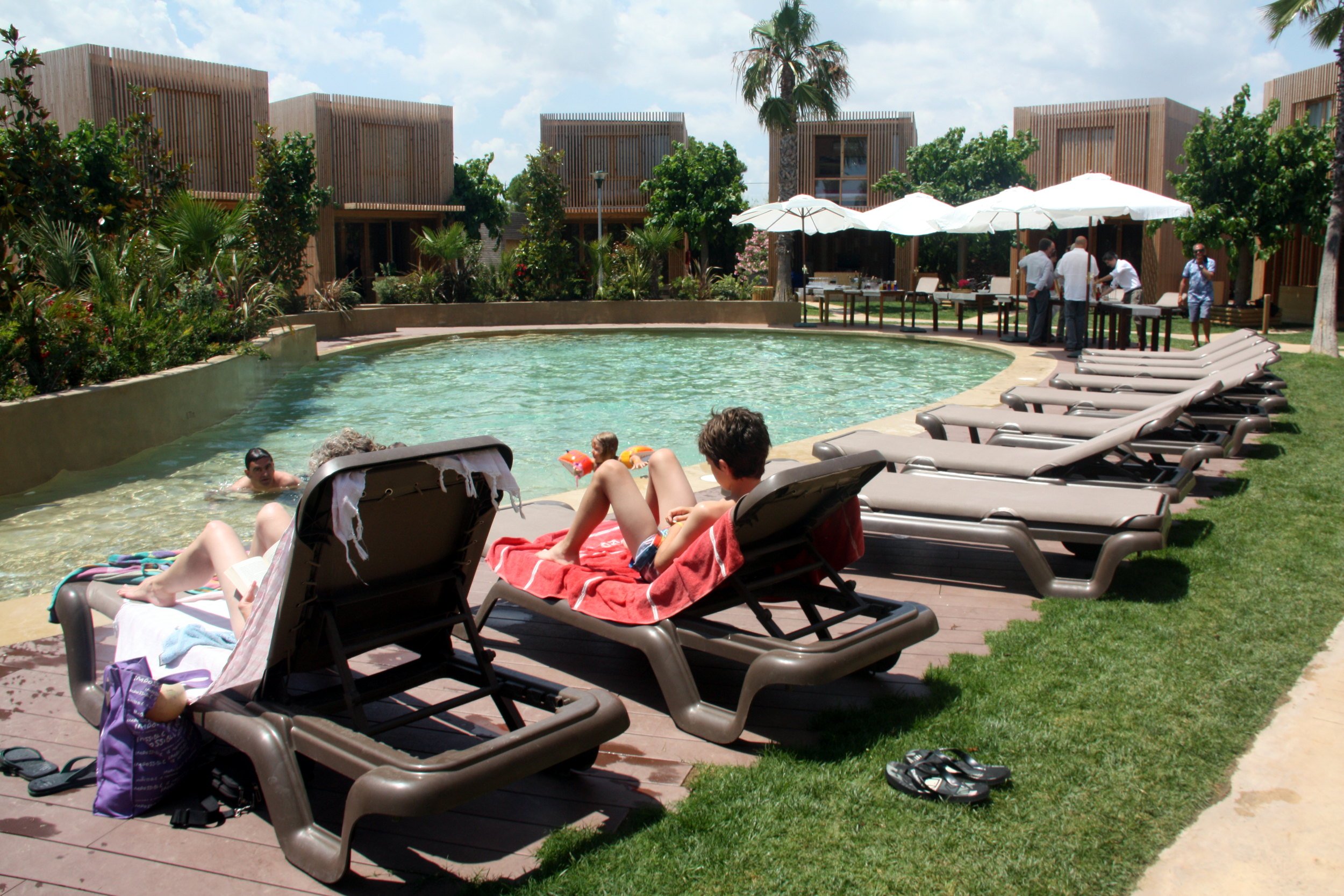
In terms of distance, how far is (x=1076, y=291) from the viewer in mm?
14750

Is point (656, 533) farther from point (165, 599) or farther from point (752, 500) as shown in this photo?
point (165, 599)

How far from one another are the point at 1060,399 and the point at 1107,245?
23796 millimetres

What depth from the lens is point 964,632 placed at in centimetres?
421

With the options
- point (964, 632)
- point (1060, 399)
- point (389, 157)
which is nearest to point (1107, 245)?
point (389, 157)

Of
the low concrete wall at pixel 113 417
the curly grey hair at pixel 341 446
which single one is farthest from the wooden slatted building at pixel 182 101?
the curly grey hair at pixel 341 446

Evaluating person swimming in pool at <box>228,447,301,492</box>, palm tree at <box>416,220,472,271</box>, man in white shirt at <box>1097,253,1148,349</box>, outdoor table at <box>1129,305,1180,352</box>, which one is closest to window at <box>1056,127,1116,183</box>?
man in white shirt at <box>1097,253,1148,349</box>

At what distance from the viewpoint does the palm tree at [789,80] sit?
80.5 ft

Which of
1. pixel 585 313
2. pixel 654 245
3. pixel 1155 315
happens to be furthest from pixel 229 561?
pixel 654 245

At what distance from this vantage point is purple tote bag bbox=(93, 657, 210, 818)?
2764mm

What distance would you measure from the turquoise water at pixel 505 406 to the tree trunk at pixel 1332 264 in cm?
430

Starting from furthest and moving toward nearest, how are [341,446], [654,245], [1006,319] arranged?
[654,245]
[1006,319]
[341,446]

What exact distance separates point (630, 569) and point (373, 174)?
27.1 metres

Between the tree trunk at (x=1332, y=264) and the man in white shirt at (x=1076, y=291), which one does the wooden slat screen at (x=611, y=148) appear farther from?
the tree trunk at (x=1332, y=264)

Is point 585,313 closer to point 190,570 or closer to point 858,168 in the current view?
point 858,168
